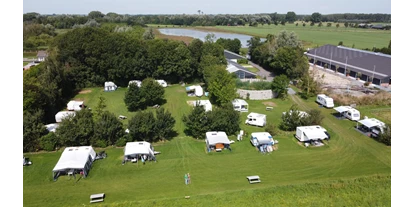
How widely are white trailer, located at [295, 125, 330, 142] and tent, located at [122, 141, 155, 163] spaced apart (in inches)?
396

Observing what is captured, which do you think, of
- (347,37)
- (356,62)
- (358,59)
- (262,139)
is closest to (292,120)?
(262,139)

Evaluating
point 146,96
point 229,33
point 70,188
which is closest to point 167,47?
point 146,96

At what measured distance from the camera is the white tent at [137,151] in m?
17.6

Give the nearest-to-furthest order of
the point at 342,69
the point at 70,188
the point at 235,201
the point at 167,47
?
the point at 235,201 → the point at 70,188 → the point at 167,47 → the point at 342,69

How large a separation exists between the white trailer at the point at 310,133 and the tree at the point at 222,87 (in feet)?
25.6

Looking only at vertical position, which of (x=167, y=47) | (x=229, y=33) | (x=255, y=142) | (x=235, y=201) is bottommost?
(x=235, y=201)

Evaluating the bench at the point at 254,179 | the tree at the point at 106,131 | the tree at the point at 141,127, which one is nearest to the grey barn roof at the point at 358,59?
the bench at the point at 254,179

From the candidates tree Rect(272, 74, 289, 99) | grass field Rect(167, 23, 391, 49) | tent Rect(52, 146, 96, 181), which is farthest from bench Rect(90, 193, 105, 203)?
grass field Rect(167, 23, 391, 49)

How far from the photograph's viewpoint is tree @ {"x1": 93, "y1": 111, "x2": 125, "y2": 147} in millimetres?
19281

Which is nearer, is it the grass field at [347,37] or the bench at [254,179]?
the bench at [254,179]

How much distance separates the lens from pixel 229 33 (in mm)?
96625

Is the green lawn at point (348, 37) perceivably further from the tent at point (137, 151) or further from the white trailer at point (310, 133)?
the tent at point (137, 151)
